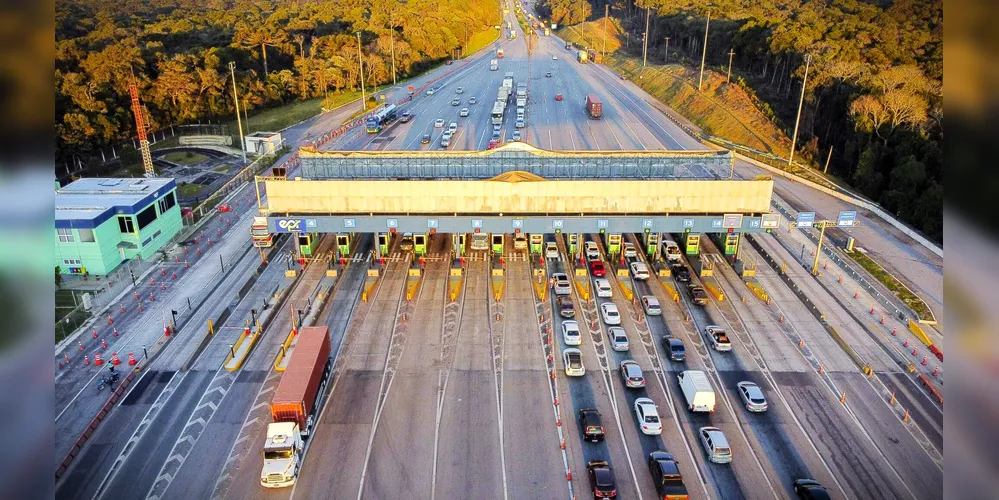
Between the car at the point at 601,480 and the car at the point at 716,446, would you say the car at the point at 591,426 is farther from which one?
the car at the point at 716,446

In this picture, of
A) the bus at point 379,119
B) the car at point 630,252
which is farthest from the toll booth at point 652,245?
the bus at point 379,119

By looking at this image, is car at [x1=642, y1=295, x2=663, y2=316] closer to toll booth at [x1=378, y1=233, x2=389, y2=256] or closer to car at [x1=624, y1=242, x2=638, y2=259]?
car at [x1=624, y1=242, x2=638, y2=259]

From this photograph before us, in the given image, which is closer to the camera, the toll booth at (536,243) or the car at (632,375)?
the car at (632,375)

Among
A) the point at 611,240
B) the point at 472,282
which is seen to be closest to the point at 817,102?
the point at 611,240

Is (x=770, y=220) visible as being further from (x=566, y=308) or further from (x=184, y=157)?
(x=184, y=157)
